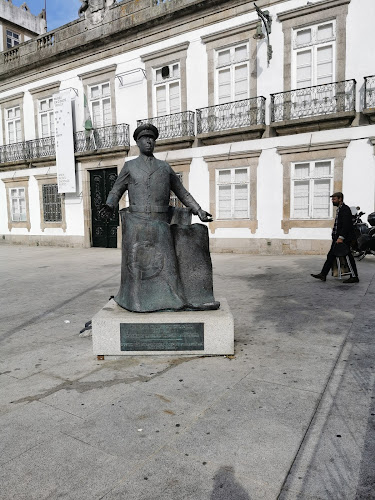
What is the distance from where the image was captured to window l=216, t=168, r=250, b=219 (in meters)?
13.5

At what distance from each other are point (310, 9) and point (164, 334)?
469 inches

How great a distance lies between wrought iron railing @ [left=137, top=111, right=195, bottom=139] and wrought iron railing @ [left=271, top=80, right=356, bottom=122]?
300 centimetres

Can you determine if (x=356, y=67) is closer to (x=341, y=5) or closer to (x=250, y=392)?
(x=341, y=5)

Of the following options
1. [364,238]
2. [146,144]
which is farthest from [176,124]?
[146,144]

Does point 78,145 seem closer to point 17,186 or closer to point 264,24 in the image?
point 17,186

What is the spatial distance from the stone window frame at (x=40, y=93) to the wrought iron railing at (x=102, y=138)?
103 inches

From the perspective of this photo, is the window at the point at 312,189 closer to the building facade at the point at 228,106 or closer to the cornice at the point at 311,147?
the building facade at the point at 228,106

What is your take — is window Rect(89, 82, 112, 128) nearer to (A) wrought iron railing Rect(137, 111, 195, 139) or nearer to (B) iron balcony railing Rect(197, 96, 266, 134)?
(A) wrought iron railing Rect(137, 111, 195, 139)

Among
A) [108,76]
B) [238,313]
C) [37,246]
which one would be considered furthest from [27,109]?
[238,313]

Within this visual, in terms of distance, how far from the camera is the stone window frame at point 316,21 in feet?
37.4

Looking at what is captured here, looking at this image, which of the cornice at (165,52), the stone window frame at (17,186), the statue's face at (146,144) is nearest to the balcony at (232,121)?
the cornice at (165,52)

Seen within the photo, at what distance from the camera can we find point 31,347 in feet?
14.0

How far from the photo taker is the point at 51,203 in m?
18.4

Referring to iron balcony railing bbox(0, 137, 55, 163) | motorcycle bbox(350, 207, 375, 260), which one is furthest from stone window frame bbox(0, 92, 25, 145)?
motorcycle bbox(350, 207, 375, 260)
